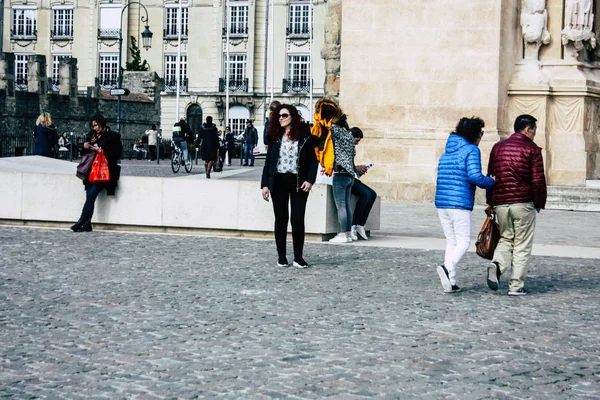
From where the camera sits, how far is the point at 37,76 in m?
58.6

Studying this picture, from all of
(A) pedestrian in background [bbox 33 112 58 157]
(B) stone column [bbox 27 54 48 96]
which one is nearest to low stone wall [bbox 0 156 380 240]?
(A) pedestrian in background [bbox 33 112 58 157]

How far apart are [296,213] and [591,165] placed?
1183 cm

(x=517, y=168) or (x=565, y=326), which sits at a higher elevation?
(x=517, y=168)

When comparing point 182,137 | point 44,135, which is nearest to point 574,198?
point 44,135

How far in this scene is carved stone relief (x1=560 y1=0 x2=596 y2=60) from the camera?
22344 millimetres

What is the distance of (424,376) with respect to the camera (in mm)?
6785

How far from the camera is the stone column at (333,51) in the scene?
2436cm

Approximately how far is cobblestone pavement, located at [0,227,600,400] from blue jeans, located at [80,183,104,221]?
2.38 m

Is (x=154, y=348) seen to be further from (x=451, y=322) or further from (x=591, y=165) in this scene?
(x=591, y=165)

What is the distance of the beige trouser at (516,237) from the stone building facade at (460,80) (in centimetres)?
1114

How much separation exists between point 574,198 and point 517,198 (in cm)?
1154

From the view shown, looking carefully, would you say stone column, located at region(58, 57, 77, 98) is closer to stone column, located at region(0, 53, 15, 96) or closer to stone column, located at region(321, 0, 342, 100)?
stone column, located at region(0, 53, 15, 96)

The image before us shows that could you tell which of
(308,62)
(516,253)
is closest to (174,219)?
(516,253)

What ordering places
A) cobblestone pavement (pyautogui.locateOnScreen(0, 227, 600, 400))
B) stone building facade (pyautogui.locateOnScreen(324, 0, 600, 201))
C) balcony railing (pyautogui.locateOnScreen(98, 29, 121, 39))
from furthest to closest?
balcony railing (pyautogui.locateOnScreen(98, 29, 121, 39)) → stone building facade (pyautogui.locateOnScreen(324, 0, 600, 201)) → cobblestone pavement (pyautogui.locateOnScreen(0, 227, 600, 400))
